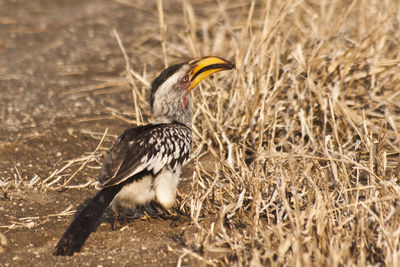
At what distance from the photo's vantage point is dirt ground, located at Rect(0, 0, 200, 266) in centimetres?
367

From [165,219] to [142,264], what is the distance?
0.64 metres

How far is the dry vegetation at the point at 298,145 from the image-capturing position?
10.2ft

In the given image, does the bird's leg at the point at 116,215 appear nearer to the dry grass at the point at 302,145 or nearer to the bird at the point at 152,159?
the bird at the point at 152,159

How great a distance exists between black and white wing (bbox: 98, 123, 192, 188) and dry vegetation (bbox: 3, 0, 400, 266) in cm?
24

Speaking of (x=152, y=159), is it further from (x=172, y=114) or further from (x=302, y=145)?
(x=302, y=145)

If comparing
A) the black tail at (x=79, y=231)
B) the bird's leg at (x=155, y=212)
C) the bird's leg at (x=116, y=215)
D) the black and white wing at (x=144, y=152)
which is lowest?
the bird's leg at (x=155, y=212)

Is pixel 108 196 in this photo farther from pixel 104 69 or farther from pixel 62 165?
pixel 104 69

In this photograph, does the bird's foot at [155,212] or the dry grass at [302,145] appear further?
the bird's foot at [155,212]

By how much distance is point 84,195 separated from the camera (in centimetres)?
444

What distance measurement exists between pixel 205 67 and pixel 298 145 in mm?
936

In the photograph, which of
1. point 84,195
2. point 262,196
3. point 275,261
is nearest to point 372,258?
point 275,261

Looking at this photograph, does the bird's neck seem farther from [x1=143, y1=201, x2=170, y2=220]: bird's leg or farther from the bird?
[x1=143, y1=201, x2=170, y2=220]: bird's leg

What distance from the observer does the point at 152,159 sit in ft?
12.5

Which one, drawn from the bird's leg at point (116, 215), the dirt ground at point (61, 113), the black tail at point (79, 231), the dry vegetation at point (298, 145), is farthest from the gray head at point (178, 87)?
the black tail at point (79, 231)
